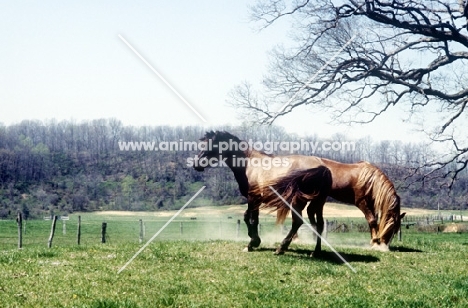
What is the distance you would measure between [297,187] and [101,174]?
112011 millimetres

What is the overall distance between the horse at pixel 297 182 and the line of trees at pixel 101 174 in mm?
47032

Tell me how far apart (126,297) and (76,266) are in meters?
2.92

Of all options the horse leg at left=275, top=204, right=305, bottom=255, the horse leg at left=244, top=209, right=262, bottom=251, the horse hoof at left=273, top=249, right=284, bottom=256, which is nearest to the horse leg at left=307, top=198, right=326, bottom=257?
the horse leg at left=275, top=204, right=305, bottom=255

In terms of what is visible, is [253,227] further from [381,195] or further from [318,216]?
[381,195]

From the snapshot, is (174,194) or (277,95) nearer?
(277,95)

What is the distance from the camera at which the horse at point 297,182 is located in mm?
10672

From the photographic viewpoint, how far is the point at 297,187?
10484 millimetres

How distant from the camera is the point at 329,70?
62.4ft

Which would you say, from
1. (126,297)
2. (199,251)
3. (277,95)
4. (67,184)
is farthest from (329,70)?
(67,184)

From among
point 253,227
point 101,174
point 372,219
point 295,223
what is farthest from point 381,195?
point 101,174

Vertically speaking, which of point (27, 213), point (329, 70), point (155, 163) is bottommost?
point (27, 213)

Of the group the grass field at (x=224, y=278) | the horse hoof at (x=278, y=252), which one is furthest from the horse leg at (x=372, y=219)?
the horse hoof at (x=278, y=252)

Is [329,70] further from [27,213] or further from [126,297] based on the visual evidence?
[27,213]

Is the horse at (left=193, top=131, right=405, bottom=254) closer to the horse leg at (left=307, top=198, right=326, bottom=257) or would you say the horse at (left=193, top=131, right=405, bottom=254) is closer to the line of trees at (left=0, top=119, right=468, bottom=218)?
the horse leg at (left=307, top=198, right=326, bottom=257)
